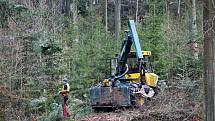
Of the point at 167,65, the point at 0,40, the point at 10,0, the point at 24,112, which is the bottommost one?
the point at 24,112

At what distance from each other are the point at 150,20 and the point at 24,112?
9155 millimetres

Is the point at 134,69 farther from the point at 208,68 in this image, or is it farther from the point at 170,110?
the point at 208,68

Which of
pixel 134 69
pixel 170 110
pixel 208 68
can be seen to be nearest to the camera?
pixel 208 68

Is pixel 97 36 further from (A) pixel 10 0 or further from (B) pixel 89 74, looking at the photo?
(A) pixel 10 0

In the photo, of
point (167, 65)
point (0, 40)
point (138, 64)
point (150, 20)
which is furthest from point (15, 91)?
point (150, 20)

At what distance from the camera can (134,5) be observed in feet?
145

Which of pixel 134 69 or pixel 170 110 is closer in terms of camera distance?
pixel 170 110

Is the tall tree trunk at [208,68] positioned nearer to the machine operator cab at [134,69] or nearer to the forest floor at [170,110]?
the forest floor at [170,110]

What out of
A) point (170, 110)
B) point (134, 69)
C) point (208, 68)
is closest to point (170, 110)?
point (170, 110)

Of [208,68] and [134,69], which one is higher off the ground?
[208,68]

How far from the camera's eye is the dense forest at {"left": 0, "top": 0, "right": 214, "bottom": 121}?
42.9 ft

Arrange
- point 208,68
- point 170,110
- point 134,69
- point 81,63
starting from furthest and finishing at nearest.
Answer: point 81,63 < point 134,69 < point 170,110 < point 208,68

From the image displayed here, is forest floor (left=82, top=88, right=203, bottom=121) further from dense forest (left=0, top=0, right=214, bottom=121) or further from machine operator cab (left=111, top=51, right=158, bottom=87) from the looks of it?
machine operator cab (left=111, top=51, right=158, bottom=87)

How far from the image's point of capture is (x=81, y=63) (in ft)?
75.4
